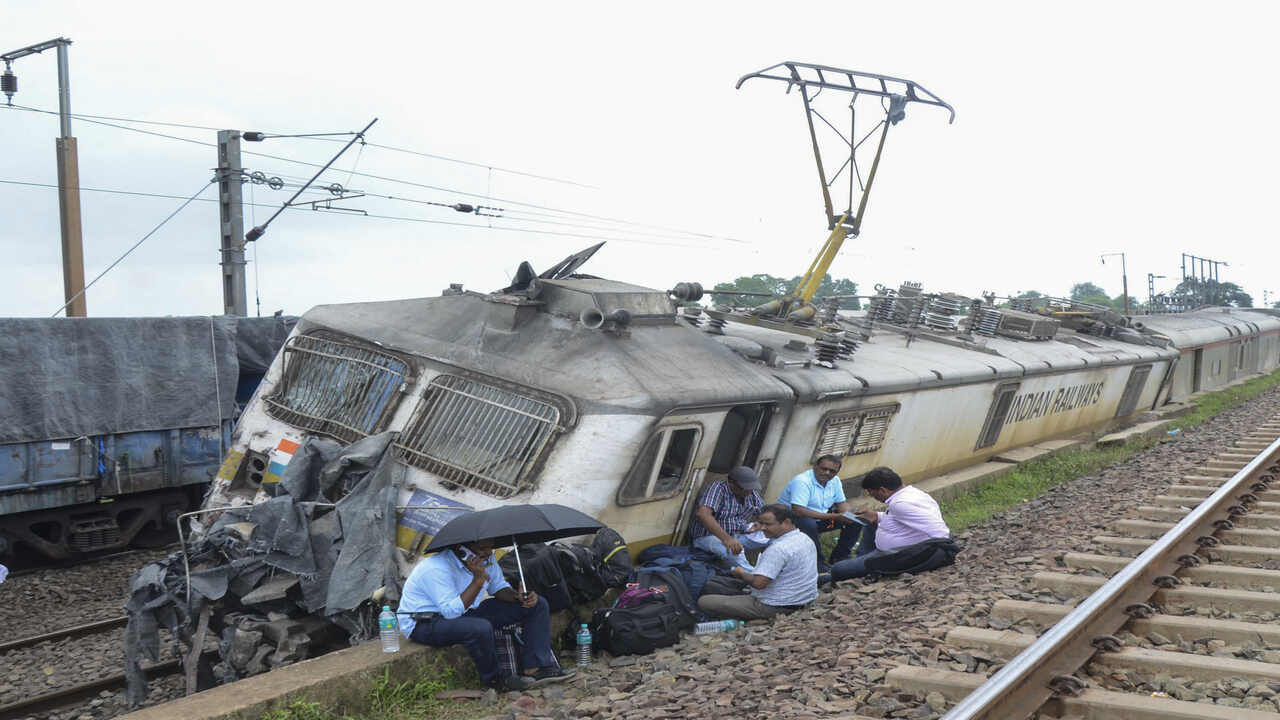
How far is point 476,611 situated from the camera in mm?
6793

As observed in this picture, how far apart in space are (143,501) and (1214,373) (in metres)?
26.5

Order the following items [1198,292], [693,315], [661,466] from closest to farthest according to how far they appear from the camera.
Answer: [661,466], [693,315], [1198,292]

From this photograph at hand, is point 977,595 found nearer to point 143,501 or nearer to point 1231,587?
point 1231,587

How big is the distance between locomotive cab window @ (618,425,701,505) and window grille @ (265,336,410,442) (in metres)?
2.19

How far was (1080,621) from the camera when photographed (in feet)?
17.2

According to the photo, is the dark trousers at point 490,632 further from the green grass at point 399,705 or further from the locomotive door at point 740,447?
the locomotive door at point 740,447

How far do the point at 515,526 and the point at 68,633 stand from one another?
5155mm

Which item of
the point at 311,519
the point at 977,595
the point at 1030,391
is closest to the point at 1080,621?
the point at 977,595

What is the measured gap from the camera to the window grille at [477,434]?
7.59 meters

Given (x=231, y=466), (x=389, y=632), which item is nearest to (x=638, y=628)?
(x=389, y=632)

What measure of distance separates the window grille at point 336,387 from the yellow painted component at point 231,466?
46cm

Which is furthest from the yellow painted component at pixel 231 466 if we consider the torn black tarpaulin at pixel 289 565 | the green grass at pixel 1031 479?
the green grass at pixel 1031 479

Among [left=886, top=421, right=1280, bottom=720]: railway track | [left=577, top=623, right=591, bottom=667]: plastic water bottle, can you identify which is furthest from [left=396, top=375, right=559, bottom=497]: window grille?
[left=886, top=421, right=1280, bottom=720]: railway track

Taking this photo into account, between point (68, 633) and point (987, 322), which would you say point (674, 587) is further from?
point (987, 322)
